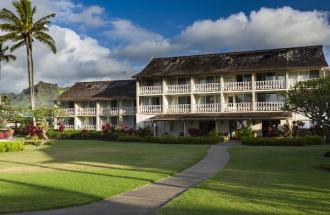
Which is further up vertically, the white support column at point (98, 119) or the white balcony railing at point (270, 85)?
the white balcony railing at point (270, 85)

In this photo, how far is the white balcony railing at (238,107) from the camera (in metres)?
48.5

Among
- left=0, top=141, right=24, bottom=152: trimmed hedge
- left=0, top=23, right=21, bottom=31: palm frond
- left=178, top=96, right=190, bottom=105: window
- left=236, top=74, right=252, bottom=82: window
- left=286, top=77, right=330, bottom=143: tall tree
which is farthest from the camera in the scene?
left=178, top=96, right=190, bottom=105: window

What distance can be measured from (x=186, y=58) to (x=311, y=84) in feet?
96.9

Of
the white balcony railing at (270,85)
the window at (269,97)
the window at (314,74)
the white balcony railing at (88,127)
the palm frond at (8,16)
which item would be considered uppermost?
the palm frond at (8,16)

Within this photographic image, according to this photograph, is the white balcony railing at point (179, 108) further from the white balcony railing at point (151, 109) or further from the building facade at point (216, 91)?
the white balcony railing at point (151, 109)

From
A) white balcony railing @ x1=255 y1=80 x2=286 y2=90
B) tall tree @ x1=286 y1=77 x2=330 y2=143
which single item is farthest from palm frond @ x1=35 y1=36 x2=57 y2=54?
tall tree @ x1=286 y1=77 x2=330 y2=143

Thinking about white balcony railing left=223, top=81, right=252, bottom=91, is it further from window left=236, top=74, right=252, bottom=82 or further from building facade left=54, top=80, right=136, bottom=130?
building facade left=54, top=80, right=136, bottom=130

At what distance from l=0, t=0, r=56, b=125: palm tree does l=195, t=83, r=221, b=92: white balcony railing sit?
1843 centimetres

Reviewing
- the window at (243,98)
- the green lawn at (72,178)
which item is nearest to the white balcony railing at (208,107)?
the window at (243,98)

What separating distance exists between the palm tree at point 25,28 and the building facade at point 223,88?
39.6 ft

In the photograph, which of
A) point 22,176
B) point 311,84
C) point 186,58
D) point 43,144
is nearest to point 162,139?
point 43,144

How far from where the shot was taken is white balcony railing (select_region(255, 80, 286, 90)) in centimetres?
4716

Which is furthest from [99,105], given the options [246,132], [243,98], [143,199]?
[143,199]

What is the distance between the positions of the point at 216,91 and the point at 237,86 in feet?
7.58
